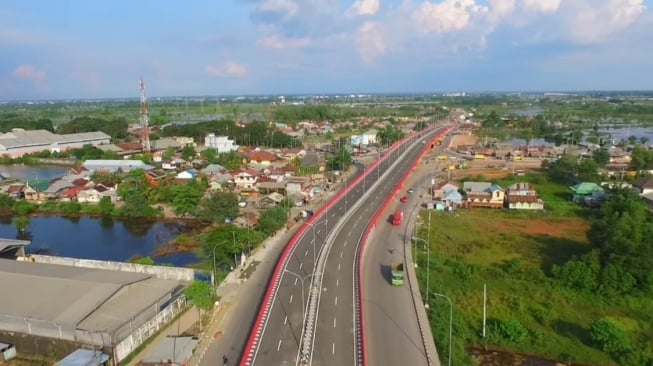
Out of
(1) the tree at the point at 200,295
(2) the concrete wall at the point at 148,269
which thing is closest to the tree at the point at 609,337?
(1) the tree at the point at 200,295

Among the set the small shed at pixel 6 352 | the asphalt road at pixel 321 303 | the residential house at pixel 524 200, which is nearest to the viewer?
the asphalt road at pixel 321 303

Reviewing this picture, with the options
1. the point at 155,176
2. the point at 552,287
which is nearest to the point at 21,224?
the point at 155,176

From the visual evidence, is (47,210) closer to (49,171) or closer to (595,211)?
(49,171)

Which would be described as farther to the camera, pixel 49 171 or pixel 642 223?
pixel 49 171

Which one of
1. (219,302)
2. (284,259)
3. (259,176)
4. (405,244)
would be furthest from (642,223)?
(259,176)

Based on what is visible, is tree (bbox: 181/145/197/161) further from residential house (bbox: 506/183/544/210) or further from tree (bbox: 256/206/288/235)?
residential house (bbox: 506/183/544/210)

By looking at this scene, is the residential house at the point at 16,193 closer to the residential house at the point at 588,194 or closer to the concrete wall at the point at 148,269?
the concrete wall at the point at 148,269
